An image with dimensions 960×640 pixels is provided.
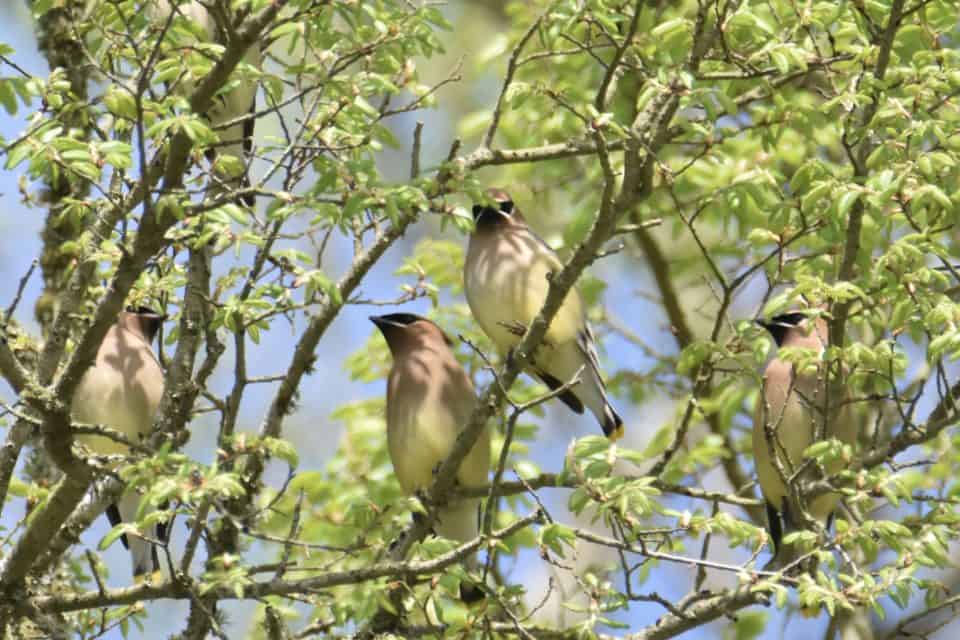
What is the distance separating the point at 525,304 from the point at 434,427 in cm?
74

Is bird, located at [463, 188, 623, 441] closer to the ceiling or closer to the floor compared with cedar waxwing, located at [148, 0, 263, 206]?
closer to the floor

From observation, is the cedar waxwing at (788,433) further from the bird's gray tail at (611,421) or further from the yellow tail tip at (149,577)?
the yellow tail tip at (149,577)

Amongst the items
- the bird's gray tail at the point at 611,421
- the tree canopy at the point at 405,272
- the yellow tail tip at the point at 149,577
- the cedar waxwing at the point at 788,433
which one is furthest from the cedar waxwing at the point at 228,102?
the cedar waxwing at the point at 788,433

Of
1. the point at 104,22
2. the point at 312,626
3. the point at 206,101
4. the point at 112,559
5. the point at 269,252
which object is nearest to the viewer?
the point at 206,101

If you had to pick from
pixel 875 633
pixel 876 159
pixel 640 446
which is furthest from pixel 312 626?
pixel 640 446

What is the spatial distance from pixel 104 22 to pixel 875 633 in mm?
6532

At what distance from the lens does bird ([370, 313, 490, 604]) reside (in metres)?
7.20

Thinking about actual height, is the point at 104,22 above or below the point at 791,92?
below

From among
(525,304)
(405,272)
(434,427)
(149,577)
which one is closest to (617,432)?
(525,304)

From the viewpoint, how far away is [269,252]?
548 centimetres

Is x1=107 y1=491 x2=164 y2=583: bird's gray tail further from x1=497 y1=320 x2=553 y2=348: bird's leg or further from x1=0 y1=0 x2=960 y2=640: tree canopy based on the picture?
x1=497 y1=320 x2=553 y2=348: bird's leg

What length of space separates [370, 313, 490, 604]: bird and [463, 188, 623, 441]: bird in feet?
1.09

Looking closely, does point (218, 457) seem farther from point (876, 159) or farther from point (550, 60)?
point (550, 60)

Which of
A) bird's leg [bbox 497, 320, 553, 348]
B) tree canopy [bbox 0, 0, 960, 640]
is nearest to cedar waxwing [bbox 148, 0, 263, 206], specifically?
tree canopy [bbox 0, 0, 960, 640]
